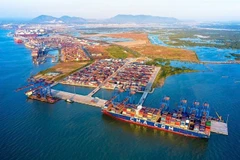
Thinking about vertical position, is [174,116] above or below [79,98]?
above

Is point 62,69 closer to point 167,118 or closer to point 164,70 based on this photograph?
point 164,70

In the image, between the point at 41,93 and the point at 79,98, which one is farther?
the point at 41,93

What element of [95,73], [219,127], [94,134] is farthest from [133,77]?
[219,127]

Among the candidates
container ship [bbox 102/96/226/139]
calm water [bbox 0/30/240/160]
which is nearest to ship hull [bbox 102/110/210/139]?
container ship [bbox 102/96/226/139]

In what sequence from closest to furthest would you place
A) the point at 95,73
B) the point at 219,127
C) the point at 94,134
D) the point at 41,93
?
1. the point at 94,134
2. the point at 219,127
3. the point at 41,93
4. the point at 95,73

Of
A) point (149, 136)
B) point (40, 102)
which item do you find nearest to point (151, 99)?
point (149, 136)

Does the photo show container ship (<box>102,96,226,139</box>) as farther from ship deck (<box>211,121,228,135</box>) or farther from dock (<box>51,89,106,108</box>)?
dock (<box>51,89,106,108</box>)

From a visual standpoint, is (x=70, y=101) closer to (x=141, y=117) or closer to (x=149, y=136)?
(x=141, y=117)
